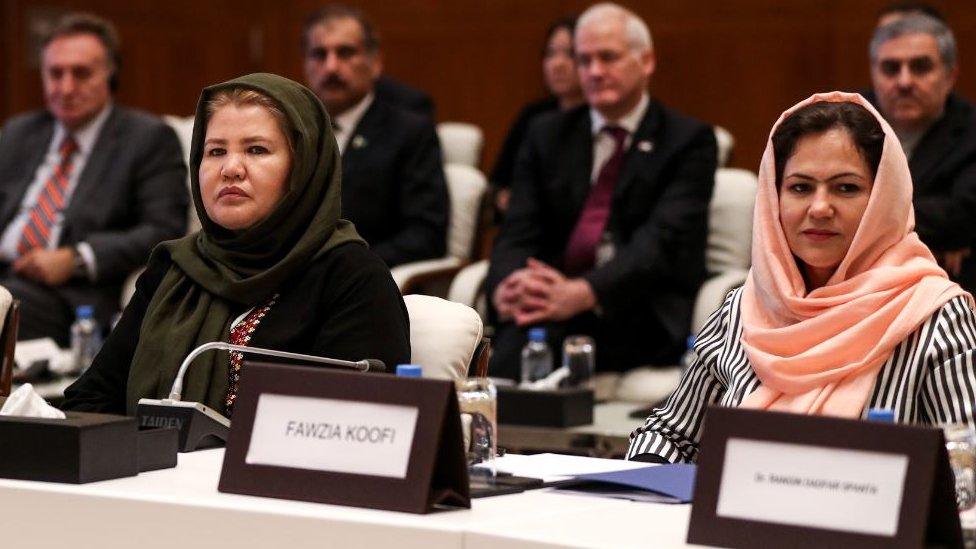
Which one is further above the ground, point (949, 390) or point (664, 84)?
point (664, 84)

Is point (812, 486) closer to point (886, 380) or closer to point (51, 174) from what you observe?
point (886, 380)

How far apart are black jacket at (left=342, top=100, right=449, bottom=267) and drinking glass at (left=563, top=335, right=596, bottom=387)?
0.78m

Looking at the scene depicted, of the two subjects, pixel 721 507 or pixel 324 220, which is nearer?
pixel 721 507

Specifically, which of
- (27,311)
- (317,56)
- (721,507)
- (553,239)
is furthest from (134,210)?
(721,507)

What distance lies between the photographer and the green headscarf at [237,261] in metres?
2.77

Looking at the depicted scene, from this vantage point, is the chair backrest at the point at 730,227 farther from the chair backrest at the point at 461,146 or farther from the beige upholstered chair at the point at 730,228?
the chair backrest at the point at 461,146

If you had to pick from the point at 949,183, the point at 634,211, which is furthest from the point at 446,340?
the point at 949,183

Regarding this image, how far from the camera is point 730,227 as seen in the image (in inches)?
199

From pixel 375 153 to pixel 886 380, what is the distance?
3.24 meters

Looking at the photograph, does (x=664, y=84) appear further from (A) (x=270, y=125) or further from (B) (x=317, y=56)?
(A) (x=270, y=125)

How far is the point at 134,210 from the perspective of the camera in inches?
218

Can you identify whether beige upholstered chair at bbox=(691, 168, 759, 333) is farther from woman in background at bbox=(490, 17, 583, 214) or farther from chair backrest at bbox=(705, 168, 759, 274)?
woman in background at bbox=(490, 17, 583, 214)

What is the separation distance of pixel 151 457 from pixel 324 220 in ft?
2.70

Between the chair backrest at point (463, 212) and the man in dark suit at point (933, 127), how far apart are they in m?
1.49
